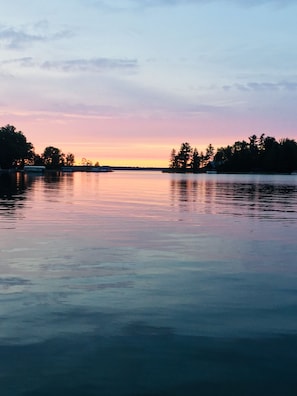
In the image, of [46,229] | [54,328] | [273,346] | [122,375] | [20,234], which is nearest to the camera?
[122,375]

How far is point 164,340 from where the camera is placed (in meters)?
9.70

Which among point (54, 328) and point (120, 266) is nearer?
point (54, 328)

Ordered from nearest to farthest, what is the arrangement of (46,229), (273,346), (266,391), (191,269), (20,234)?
1. (266,391)
2. (273,346)
3. (191,269)
4. (20,234)
5. (46,229)

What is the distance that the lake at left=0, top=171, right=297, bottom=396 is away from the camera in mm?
8039

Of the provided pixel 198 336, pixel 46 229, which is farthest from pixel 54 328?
pixel 46 229

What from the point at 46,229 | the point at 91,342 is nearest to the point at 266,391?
the point at 91,342

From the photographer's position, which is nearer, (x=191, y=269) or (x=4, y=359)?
(x=4, y=359)

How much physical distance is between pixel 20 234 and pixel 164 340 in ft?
50.1

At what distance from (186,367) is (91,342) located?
2.11m

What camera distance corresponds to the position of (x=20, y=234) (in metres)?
23.4

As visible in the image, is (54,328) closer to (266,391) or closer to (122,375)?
(122,375)

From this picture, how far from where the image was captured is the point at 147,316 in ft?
36.6

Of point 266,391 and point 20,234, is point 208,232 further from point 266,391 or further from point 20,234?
point 266,391

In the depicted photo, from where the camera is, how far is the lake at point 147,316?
26.4 ft
